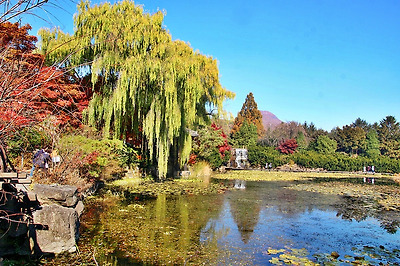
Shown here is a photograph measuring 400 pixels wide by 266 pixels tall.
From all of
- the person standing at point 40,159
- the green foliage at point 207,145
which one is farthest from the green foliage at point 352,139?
the person standing at point 40,159

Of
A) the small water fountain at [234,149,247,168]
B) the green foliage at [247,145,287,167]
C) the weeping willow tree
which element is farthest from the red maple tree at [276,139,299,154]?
the weeping willow tree

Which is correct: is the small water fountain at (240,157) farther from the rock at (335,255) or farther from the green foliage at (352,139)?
the rock at (335,255)

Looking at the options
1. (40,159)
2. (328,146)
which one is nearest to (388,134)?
(328,146)

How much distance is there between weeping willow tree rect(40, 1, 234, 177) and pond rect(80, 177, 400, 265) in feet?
13.4

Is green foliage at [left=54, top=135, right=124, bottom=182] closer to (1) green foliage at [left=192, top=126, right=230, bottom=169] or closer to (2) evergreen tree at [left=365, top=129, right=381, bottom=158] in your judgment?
(1) green foliage at [left=192, top=126, right=230, bottom=169]

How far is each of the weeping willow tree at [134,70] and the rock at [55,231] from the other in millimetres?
7477

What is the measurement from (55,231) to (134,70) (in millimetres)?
8142

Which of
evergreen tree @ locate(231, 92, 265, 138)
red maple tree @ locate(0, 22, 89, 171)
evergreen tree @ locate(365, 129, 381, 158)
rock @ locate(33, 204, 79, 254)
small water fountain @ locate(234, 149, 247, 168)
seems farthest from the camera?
evergreen tree @ locate(231, 92, 265, 138)

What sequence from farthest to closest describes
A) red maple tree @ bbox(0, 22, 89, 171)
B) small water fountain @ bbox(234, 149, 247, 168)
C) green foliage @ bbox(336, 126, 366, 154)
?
1. green foliage @ bbox(336, 126, 366, 154)
2. small water fountain @ bbox(234, 149, 247, 168)
3. red maple tree @ bbox(0, 22, 89, 171)

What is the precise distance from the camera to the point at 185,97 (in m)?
13.2

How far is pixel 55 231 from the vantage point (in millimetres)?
4898

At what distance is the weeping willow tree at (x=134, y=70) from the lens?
39.7 feet

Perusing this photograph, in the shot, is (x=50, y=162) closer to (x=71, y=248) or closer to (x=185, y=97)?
(x=71, y=248)

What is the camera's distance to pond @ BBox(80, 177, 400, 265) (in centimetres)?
492
